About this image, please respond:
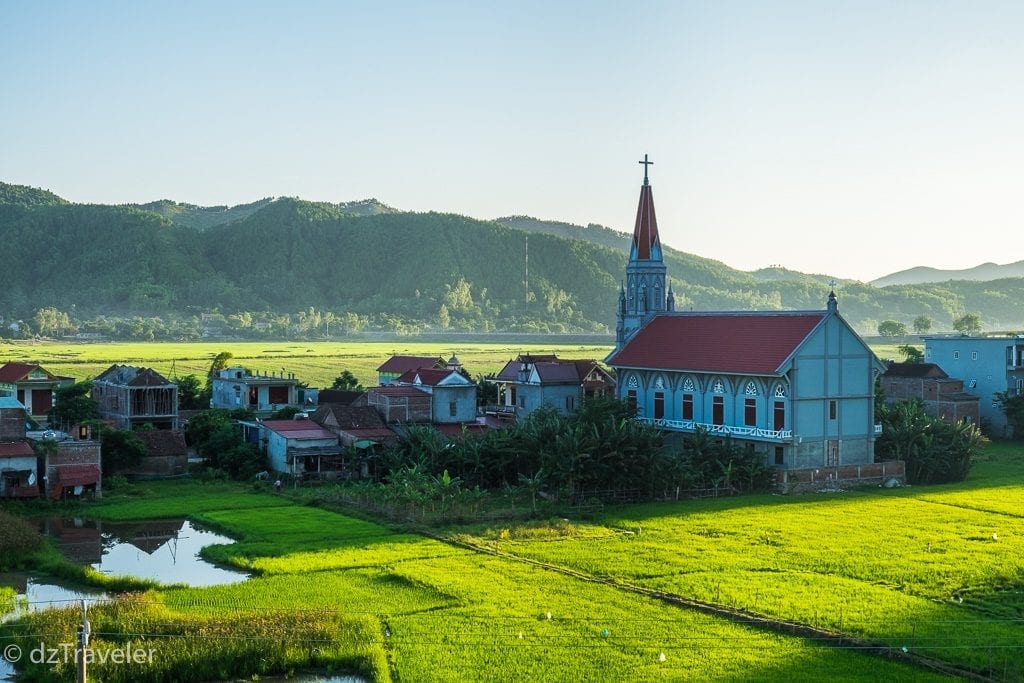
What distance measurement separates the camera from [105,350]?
4870 inches

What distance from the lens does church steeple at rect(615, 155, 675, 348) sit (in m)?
58.5

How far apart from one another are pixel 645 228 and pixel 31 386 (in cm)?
3308

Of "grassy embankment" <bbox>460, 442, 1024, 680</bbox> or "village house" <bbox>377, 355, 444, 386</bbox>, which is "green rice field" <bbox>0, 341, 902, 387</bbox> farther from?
"grassy embankment" <bbox>460, 442, 1024, 680</bbox>

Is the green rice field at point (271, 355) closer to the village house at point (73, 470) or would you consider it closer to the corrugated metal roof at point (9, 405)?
the corrugated metal roof at point (9, 405)

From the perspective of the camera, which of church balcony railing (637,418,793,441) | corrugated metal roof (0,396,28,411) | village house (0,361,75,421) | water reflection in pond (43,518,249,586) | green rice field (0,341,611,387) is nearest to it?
water reflection in pond (43,518,249,586)

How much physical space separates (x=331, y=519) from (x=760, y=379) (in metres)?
18.6

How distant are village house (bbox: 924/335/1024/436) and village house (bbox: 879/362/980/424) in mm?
1218

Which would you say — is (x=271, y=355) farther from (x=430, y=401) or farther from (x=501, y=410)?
(x=430, y=401)

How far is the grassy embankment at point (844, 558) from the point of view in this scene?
2466cm

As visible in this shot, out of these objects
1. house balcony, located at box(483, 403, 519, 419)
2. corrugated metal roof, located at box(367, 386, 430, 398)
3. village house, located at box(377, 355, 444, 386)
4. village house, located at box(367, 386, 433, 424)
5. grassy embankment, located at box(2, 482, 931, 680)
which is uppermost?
village house, located at box(377, 355, 444, 386)

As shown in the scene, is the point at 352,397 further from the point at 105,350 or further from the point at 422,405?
the point at 105,350

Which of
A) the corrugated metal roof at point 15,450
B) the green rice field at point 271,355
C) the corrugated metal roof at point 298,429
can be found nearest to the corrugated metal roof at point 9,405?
the corrugated metal roof at point 15,450

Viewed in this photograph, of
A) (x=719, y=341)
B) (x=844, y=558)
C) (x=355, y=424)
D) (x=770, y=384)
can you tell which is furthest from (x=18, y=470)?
(x=844, y=558)

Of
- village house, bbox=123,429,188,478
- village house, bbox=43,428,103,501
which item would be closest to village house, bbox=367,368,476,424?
village house, bbox=123,429,188,478
